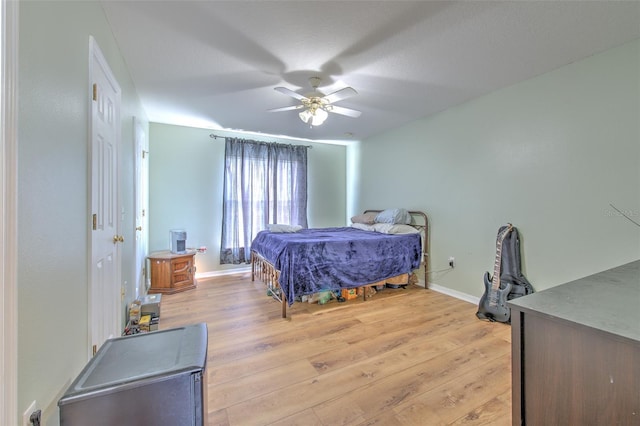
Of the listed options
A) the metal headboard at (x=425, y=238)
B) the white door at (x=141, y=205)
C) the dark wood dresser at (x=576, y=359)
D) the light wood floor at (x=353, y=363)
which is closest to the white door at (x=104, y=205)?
the light wood floor at (x=353, y=363)

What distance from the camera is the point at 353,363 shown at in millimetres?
2025

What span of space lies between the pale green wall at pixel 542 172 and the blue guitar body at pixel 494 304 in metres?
0.31

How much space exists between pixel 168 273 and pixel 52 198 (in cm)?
293

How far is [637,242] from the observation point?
6.85ft

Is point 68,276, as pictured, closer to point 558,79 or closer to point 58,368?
point 58,368

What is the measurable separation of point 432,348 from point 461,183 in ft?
6.98

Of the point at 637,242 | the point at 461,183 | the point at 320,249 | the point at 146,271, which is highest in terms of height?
the point at 461,183

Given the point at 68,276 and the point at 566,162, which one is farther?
the point at 566,162

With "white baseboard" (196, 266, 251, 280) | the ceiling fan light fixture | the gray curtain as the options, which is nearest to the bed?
the gray curtain

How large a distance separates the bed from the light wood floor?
0.94 ft

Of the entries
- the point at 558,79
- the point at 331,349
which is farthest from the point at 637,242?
the point at 331,349

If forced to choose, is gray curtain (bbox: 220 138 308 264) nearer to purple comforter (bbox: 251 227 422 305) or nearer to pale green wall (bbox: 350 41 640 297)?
purple comforter (bbox: 251 227 422 305)

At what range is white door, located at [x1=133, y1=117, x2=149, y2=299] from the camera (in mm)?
3016

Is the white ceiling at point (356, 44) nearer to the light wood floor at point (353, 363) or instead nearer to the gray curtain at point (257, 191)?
the gray curtain at point (257, 191)
